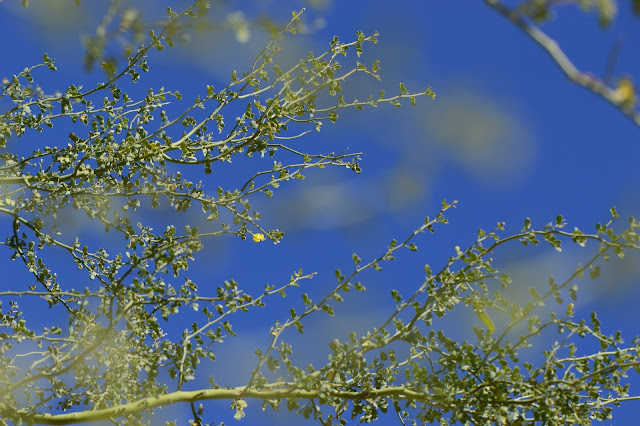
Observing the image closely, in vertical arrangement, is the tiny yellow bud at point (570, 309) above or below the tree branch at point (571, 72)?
above

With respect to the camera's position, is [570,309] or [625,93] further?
[570,309]

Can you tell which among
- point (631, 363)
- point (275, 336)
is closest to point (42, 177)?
point (275, 336)

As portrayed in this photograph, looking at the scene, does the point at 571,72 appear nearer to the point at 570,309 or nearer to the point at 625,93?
the point at 625,93

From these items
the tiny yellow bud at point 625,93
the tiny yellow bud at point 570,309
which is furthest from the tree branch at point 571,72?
the tiny yellow bud at point 570,309

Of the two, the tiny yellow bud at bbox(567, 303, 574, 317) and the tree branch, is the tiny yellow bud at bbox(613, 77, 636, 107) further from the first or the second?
the tiny yellow bud at bbox(567, 303, 574, 317)

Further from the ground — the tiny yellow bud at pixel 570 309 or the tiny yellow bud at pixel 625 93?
the tiny yellow bud at pixel 570 309

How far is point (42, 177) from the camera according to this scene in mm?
4562

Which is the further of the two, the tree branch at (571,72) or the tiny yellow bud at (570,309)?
the tiny yellow bud at (570,309)

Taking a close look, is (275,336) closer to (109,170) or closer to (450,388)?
(450,388)

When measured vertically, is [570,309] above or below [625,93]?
above

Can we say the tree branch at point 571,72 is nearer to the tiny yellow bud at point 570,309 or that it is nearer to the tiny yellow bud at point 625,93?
the tiny yellow bud at point 625,93

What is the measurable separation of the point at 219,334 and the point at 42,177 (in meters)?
1.73

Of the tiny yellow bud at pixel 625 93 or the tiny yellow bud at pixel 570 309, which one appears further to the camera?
the tiny yellow bud at pixel 570 309

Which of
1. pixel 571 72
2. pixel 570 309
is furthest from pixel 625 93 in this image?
pixel 570 309
